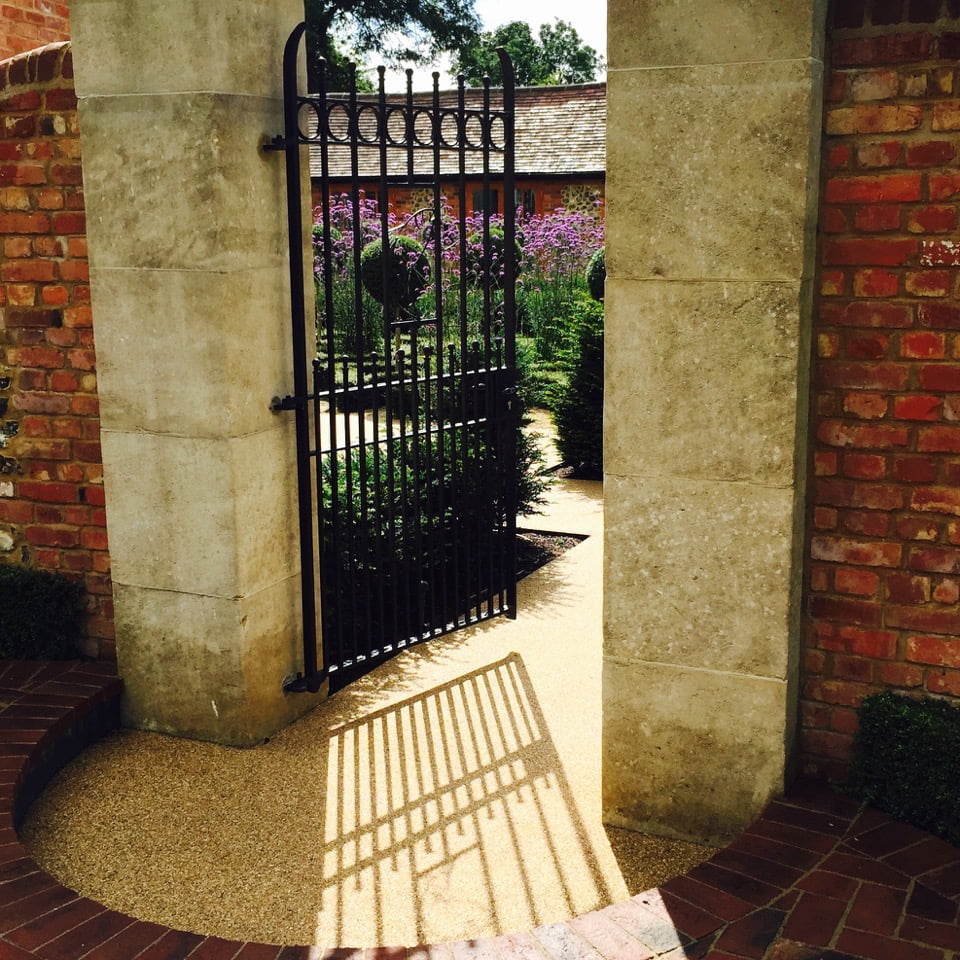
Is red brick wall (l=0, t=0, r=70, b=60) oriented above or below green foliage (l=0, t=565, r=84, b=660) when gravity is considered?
above

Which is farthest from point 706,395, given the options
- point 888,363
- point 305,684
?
point 305,684

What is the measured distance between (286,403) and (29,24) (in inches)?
180

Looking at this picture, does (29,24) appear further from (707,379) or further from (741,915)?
(741,915)

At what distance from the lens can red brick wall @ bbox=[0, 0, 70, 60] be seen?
730cm

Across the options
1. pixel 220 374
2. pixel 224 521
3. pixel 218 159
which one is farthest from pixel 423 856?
pixel 218 159

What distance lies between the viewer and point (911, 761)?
347 centimetres

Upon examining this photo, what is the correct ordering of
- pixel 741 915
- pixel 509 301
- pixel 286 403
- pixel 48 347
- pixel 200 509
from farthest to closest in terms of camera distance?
pixel 509 301 < pixel 48 347 < pixel 286 403 < pixel 200 509 < pixel 741 915

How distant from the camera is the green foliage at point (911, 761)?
340 centimetres

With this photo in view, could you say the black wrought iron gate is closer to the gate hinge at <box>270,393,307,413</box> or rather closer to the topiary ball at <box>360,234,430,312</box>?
the gate hinge at <box>270,393,307,413</box>

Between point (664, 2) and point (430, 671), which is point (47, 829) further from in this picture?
point (664, 2)

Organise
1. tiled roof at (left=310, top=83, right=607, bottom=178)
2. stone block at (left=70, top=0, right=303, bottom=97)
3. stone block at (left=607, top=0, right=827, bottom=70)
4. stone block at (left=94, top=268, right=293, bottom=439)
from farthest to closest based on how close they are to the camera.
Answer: tiled roof at (left=310, top=83, right=607, bottom=178)
stone block at (left=94, top=268, right=293, bottom=439)
stone block at (left=70, top=0, right=303, bottom=97)
stone block at (left=607, top=0, right=827, bottom=70)

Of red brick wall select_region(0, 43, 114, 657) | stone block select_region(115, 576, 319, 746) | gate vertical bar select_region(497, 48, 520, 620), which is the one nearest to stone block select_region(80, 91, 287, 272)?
red brick wall select_region(0, 43, 114, 657)

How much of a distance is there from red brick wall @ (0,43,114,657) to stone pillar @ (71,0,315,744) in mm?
260

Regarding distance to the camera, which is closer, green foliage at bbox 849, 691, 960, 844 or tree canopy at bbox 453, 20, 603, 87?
green foliage at bbox 849, 691, 960, 844
